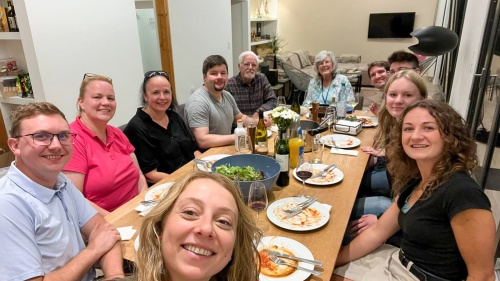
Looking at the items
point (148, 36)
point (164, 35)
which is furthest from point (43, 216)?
point (148, 36)

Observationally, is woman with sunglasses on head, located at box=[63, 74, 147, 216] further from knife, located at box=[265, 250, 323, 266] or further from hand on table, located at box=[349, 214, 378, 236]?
hand on table, located at box=[349, 214, 378, 236]

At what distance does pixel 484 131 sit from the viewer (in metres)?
2.88

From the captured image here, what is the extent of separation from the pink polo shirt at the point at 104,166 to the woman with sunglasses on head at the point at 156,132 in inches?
7.3

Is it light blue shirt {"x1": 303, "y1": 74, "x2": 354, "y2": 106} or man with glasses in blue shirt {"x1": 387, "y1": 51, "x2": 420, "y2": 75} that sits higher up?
man with glasses in blue shirt {"x1": 387, "y1": 51, "x2": 420, "y2": 75}

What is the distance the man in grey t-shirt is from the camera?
2.41 metres

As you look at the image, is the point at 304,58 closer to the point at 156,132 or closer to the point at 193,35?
the point at 193,35

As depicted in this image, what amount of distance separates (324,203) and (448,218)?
498mm

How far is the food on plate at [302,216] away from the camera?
1.30 meters

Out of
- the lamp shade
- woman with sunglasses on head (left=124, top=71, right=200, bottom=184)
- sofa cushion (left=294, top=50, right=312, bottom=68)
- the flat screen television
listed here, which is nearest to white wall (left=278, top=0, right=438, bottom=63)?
the flat screen television

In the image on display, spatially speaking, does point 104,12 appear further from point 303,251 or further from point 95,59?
point 303,251

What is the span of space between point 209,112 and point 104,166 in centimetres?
106

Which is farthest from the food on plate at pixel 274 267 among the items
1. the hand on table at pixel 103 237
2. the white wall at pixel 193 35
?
the white wall at pixel 193 35

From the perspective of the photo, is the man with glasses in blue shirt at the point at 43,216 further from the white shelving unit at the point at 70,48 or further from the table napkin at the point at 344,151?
the white shelving unit at the point at 70,48

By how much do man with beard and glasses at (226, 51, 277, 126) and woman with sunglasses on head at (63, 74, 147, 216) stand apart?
1.85 m
